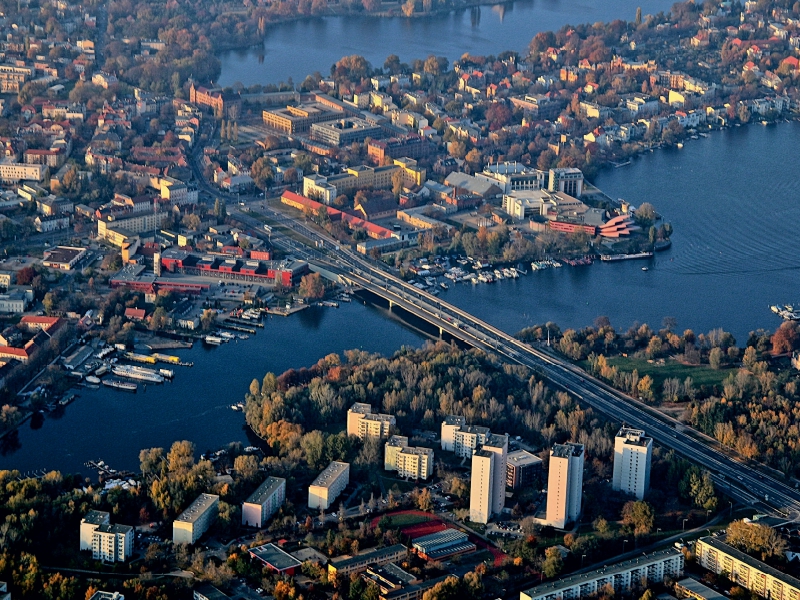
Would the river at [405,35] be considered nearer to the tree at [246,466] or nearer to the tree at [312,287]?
the tree at [312,287]

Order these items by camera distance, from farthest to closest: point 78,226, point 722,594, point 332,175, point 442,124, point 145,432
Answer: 1. point 442,124
2. point 332,175
3. point 78,226
4. point 145,432
5. point 722,594

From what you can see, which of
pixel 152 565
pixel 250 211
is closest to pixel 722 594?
pixel 152 565

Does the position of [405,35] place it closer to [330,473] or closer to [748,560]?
[330,473]

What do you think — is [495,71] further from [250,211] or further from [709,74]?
[250,211]

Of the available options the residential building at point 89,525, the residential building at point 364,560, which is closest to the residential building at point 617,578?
the residential building at point 364,560

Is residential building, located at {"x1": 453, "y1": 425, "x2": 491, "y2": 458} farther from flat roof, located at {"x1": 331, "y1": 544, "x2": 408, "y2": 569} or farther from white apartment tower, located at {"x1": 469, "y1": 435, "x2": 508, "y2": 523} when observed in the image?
flat roof, located at {"x1": 331, "y1": 544, "x2": 408, "y2": 569}
